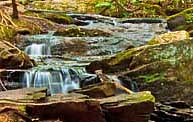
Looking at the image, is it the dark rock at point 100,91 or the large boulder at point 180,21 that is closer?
the dark rock at point 100,91

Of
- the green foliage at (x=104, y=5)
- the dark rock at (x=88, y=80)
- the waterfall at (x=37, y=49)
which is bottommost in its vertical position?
the dark rock at (x=88, y=80)

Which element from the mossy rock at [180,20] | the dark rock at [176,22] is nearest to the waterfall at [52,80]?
the mossy rock at [180,20]

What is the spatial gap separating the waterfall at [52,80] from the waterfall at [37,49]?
10.0 ft

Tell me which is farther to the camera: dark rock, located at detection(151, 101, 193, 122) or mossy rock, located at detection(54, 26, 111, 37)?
mossy rock, located at detection(54, 26, 111, 37)

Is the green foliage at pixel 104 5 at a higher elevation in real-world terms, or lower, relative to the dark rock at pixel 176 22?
higher

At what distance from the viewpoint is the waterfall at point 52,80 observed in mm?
9352

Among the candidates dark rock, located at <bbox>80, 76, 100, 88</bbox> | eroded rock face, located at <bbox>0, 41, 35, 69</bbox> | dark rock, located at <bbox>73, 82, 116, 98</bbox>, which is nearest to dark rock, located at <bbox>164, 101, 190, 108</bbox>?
dark rock, located at <bbox>73, 82, 116, 98</bbox>

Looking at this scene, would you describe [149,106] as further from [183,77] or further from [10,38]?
[10,38]

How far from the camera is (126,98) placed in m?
6.90

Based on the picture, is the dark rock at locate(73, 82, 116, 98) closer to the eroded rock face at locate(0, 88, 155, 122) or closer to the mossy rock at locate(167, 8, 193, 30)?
the eroded rock face at locate(0, 88, 155, 122)

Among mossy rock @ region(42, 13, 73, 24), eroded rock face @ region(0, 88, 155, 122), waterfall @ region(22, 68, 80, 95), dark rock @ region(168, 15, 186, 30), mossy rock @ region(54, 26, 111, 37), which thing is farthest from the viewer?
mossy rock @ region(42, 13, 73, 24)

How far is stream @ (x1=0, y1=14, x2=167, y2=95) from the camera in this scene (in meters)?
9.46

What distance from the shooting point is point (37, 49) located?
12.8 m

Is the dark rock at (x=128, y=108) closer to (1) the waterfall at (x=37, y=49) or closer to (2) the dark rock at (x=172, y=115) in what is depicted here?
(2) the dark rock at (x=172, y=115)
